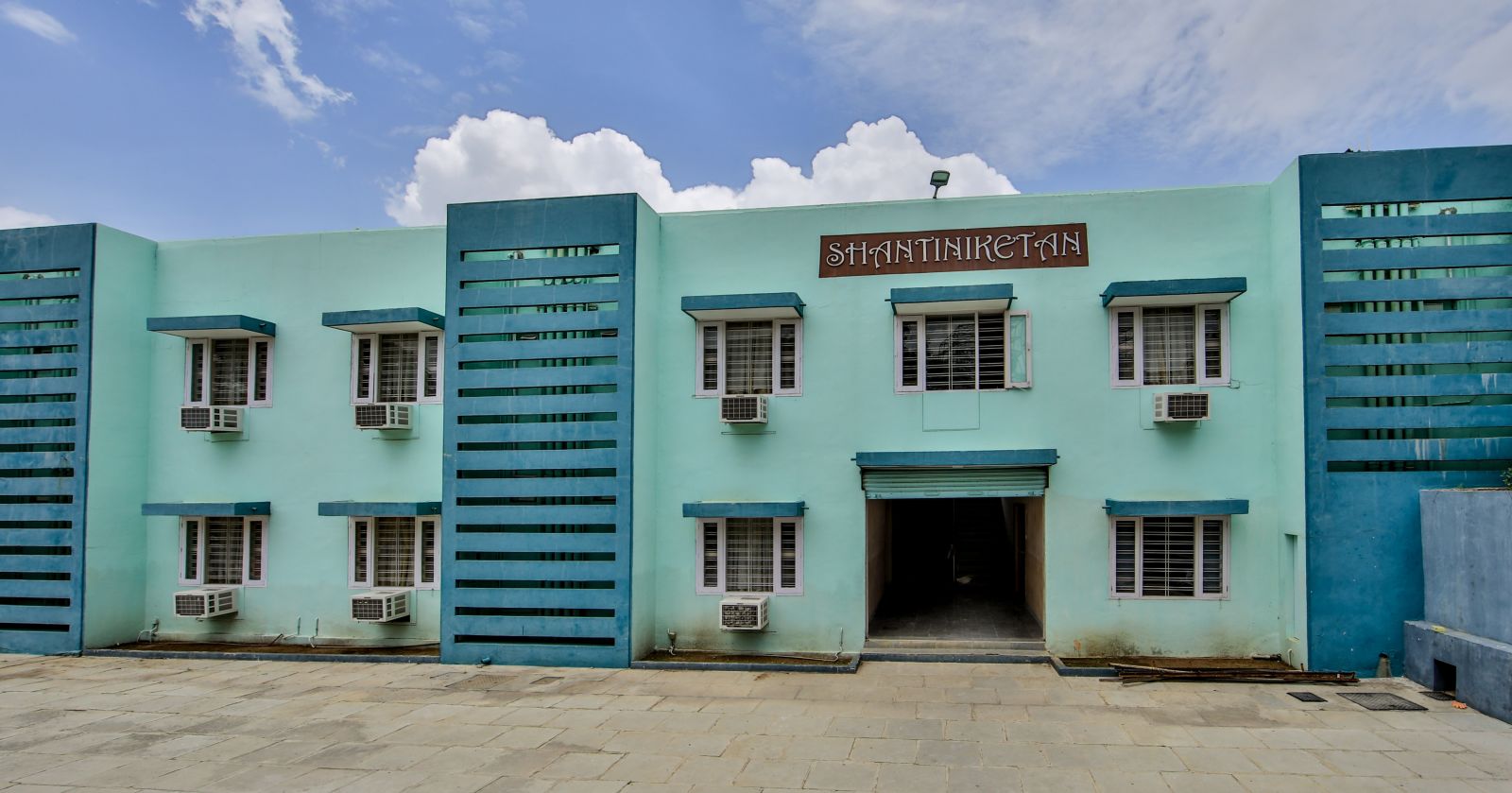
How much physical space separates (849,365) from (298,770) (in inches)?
287

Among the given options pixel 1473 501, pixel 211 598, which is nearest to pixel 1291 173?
pixel 1473 501

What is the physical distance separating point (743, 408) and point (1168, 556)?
5587 millimetres

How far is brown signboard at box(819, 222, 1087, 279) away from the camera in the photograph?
10531 millimetres

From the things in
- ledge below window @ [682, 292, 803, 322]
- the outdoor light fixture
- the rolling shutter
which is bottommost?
the rolling shutter

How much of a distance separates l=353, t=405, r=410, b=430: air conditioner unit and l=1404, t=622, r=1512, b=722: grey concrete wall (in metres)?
12.5

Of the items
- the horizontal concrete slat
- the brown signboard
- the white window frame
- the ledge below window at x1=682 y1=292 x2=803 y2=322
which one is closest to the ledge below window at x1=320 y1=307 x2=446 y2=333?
the white window frame

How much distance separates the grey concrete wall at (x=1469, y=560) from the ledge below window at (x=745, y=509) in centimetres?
700

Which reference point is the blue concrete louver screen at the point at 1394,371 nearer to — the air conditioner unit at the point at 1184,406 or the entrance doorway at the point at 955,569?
the air conditioner unit at the point at 1184,406

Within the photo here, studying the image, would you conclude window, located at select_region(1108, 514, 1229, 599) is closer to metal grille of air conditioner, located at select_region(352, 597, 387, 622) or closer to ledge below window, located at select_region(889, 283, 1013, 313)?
ledge below window, located at select_region(889, 283, 1013, 313)

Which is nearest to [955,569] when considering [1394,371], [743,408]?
[743,408]

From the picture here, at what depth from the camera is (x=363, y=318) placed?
36.6 feet

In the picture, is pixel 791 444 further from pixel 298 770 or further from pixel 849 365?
pixel 298 770

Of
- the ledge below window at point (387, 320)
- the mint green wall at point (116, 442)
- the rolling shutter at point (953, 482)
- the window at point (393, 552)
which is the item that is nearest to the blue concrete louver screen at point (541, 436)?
the ledge below window at point (387, 320)

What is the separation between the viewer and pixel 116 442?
12.0m
